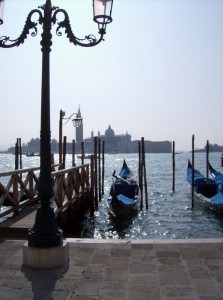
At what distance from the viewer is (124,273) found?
13.8 ft

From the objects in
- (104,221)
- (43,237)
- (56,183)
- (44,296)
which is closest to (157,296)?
(44,296)

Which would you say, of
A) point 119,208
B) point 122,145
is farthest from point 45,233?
point 122,145

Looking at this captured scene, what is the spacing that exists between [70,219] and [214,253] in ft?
22.3

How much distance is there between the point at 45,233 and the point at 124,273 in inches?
39.4

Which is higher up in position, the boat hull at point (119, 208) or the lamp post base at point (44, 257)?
the lamp post base at point (44, 257)

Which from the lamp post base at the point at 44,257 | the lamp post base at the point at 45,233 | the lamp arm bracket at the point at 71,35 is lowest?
the lamp post base at the point at 44,257

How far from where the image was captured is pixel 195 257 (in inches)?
185

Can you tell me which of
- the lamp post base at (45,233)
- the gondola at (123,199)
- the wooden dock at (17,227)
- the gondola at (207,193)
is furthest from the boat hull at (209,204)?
the lamp post base at (45,233)

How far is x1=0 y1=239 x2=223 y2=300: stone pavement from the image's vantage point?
367 centimetres

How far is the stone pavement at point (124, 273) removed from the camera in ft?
12.0

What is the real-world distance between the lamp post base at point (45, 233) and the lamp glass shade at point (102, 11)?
231cm

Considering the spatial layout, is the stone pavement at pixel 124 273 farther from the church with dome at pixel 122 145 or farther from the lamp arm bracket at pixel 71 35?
the church with dome at pixel 122 145

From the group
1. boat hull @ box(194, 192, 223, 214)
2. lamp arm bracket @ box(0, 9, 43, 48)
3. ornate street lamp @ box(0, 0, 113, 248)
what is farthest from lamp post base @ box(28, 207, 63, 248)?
boat hull @ box(194, 192, 223, 214)

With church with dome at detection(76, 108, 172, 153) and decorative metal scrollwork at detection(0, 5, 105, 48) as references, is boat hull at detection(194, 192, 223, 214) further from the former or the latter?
church with dome at detection(76, 108, 172, 153)
